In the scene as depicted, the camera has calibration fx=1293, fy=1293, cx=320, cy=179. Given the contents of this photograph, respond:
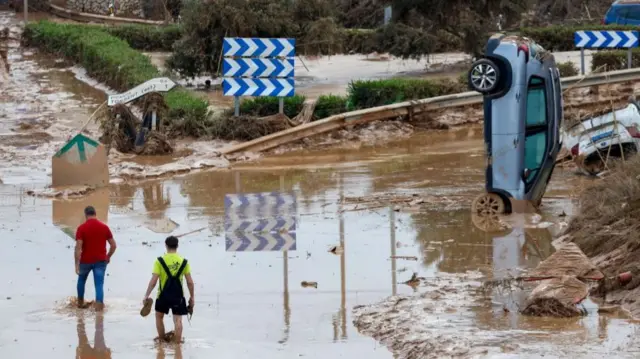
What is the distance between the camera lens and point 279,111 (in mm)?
26312

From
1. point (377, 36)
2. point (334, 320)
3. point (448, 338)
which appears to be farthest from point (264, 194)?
point (377, 36)

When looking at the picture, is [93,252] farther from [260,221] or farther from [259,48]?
[259,48]

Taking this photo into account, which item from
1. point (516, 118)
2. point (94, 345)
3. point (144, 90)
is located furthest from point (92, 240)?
point (144, 90)

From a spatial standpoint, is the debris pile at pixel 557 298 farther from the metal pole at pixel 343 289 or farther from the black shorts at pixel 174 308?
the black shorts at pixel 174 308

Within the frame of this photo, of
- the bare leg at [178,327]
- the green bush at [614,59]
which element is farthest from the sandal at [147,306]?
the green bush at [614,59]

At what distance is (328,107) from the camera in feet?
89.4

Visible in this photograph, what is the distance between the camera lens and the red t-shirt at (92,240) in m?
13.9

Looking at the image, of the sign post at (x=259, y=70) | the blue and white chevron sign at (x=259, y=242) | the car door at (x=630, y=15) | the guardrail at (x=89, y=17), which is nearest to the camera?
the blue and white chevron sign at (x=259, y=242)

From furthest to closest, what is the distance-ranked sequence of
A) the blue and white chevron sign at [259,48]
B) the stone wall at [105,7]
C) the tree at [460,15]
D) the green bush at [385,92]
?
the stone wall at [105,7], the tree at [460,15], the green bush at [385,92], the blue and white chevron sign at [259,48]

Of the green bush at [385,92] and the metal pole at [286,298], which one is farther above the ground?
the green bush at [385,92]

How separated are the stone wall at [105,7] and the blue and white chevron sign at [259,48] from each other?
3498 centimetres

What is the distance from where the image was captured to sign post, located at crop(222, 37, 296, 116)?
25875 mm

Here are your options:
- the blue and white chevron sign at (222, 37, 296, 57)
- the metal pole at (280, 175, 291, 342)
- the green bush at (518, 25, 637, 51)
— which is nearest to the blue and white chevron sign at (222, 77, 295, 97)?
the blue and white chevron sign at (222, 37, 296, 57)

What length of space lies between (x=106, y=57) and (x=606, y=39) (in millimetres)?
14383
